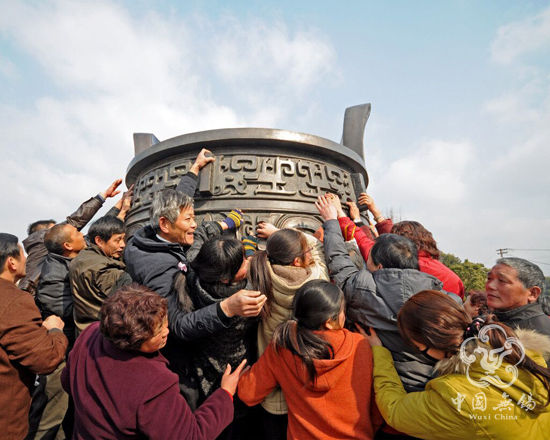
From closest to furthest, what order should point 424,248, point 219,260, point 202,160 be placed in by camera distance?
point 219,260, point 424,248, point 202,160

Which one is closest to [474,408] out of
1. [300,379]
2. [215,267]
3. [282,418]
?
[300,379]

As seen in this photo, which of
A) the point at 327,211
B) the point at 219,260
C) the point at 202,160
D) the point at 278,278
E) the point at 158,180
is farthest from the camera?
the point at 158,180

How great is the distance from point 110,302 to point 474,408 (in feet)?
5.36

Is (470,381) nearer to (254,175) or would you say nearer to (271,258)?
(271,258)

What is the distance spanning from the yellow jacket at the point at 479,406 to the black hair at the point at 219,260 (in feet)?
3.55

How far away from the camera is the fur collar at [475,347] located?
4.66 feet

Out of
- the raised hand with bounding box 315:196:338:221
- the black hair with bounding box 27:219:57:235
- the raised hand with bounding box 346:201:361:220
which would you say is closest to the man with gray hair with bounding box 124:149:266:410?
the raised hand with bounding box 315:196:338:221

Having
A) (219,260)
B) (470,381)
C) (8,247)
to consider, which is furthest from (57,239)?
(470,381)

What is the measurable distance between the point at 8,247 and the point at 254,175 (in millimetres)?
2398

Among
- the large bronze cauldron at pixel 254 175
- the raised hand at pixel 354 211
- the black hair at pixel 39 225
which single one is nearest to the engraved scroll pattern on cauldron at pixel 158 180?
the large bronze cauldron at pixel 254 175

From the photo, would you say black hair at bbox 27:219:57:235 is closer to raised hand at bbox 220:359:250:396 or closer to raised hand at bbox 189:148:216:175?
raised hand at bbox 189:148:216:175

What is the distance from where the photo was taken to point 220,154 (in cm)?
393

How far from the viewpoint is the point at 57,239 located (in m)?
A: 2.67

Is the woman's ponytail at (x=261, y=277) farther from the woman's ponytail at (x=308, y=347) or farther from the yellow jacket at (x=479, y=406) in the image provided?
the yellow jacket at (x=479, y=406)
